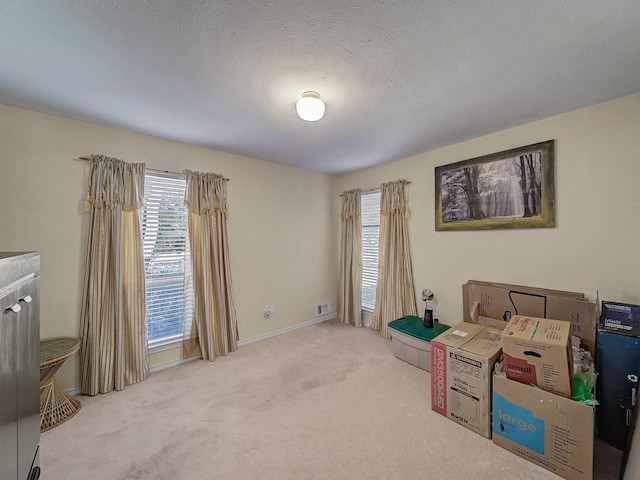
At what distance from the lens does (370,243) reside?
3893 millimetres

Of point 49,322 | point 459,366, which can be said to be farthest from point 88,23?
point 459,366

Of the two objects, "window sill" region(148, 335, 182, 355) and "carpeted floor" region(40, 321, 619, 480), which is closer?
"carpeted floor" region(40, 321, 619, 480)

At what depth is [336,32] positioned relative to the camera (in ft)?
4.27

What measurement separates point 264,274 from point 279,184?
1.33m

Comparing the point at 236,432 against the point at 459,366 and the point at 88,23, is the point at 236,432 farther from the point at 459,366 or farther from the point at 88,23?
the point at 88,23

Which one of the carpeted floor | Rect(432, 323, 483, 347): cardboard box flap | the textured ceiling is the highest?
the textured ceiling

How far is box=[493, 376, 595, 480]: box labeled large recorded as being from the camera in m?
1.40

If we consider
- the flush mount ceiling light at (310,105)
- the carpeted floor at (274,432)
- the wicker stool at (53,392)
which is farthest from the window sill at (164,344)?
the flush mount ceiling light at (310,105)

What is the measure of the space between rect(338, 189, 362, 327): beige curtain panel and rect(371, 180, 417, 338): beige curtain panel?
0.44 meters

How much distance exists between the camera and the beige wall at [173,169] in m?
2.06

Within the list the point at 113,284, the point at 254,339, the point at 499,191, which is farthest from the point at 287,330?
the point at 499,191

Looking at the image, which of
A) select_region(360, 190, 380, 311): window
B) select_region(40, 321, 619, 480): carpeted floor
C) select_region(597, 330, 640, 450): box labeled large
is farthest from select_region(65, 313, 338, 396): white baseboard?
select_region(597, 330, 640, 450): box labeled large

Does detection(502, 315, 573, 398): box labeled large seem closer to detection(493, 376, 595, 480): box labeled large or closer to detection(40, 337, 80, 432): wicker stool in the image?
detection(493, 376, 595, 480): box labeled large

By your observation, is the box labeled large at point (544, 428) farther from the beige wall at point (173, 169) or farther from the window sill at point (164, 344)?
the window sill at point (164, 344)
